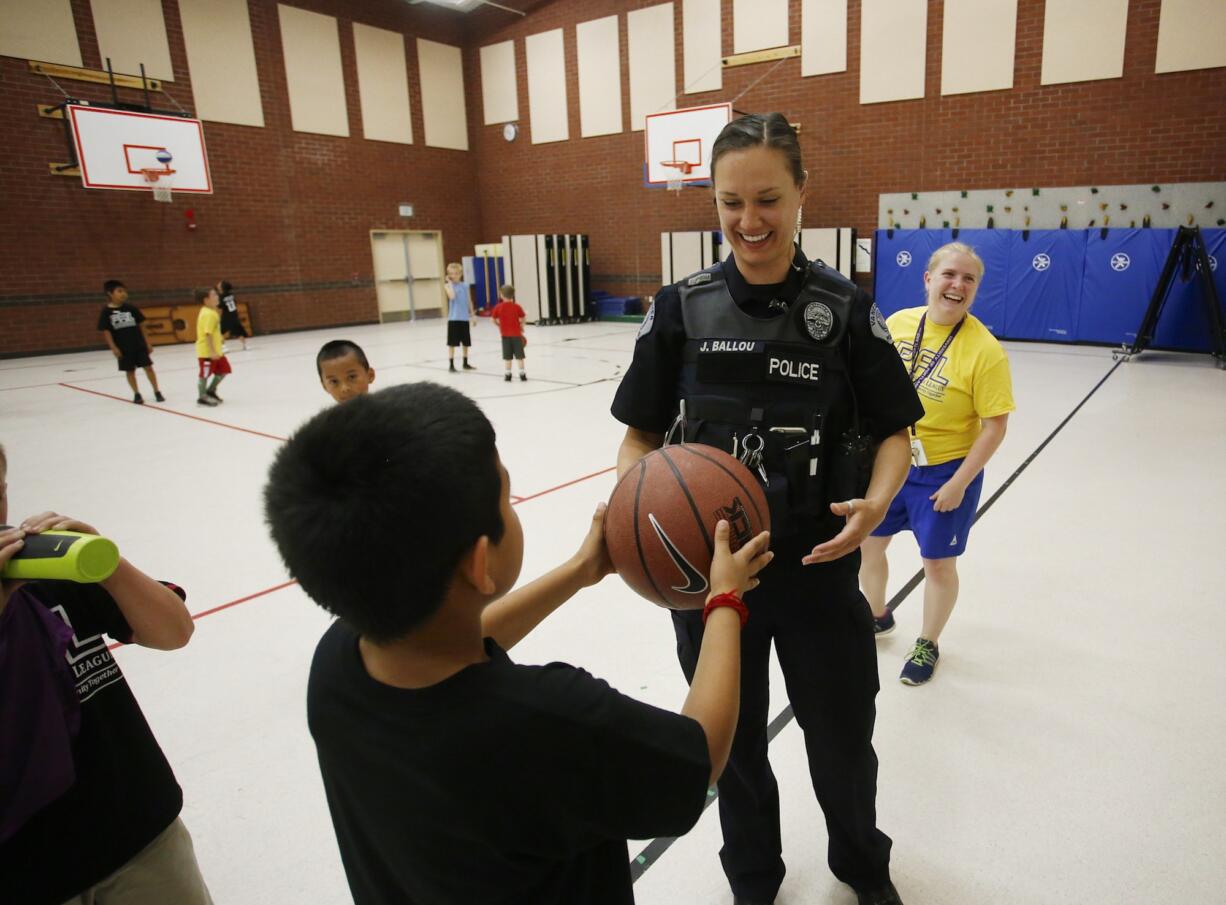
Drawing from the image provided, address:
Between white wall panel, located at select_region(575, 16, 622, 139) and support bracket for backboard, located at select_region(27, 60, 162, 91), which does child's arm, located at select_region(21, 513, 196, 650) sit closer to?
support bracket for backboard, located at select_region(27, 60, 162, 91)

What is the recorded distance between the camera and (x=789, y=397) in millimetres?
1635

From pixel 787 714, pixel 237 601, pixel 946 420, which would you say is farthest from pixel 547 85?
pixel 787 714

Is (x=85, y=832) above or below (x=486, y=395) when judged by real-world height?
above

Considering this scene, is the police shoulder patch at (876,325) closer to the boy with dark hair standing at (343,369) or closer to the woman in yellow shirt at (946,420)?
the woman in yellow shirt at (946,420)

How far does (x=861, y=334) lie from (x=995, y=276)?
11408mm

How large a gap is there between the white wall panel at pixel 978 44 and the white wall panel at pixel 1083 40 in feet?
1.64

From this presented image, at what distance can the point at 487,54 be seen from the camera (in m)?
17.6

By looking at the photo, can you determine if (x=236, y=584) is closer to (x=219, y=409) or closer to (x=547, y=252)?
(x=219, y=409)

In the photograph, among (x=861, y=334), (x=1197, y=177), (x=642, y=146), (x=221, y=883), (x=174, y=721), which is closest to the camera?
(x=861, y=334)

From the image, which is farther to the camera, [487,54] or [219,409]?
[487,54]

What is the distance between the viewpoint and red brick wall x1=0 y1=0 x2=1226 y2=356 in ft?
37.2

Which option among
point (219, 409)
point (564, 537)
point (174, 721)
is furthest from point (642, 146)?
point (174, 721)

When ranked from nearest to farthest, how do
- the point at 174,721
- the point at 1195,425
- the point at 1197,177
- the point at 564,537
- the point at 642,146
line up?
the point at 174,721, the point at 564,537, the point at 1195,425, the point at 1197,177, the point at 642,146

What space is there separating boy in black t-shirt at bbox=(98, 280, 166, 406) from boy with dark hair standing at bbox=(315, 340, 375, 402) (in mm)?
6223
